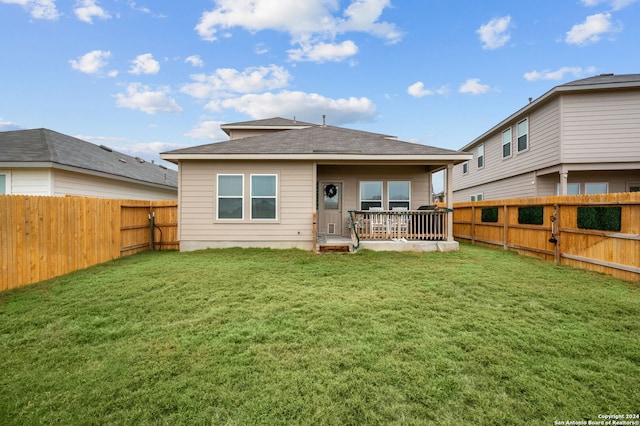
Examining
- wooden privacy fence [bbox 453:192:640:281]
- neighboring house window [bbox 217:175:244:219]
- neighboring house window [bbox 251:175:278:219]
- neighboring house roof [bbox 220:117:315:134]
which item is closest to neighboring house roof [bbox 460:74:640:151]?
wooden privacy fence [bbox 453:192:640:281]

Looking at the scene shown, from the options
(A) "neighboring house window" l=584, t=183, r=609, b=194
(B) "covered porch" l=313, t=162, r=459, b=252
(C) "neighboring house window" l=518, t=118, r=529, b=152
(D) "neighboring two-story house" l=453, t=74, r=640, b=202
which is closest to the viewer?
(D) "neighboring two-story house" l=453, t=74, r=640, b=202

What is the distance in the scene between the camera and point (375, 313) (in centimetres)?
374

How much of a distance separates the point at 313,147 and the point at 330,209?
2475mm

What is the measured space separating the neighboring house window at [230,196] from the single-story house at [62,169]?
541 centimetres

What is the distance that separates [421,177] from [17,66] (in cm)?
1907

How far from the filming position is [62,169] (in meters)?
9.65

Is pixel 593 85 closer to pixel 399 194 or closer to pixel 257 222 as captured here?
pixel 399 194

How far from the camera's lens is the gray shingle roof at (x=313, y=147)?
876cm

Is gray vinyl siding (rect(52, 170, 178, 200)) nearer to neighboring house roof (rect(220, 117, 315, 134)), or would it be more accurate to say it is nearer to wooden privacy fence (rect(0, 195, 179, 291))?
wooden privacy fence (rect(0, 195, 179, 291))

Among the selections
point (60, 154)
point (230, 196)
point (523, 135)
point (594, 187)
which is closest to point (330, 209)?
point (230, 196)

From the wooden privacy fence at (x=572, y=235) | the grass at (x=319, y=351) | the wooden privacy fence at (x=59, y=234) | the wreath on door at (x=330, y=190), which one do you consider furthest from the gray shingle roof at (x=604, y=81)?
the wooden privacy fence at (x=59, y=234)

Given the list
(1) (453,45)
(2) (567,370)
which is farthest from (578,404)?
(1) (453,45)

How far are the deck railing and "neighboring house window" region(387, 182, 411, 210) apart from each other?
153 cm

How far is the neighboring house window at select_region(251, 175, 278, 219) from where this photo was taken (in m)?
9.02
